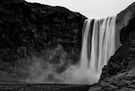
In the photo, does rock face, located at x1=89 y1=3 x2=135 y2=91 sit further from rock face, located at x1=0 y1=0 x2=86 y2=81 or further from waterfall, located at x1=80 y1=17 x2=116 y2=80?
rock face, located at x1=0 y1=0 x2=86 y2=81

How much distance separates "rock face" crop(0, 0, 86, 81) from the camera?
180ft

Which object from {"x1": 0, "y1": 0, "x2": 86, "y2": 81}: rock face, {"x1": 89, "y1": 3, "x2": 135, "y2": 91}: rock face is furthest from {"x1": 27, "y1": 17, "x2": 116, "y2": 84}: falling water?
{"x1": 89, "y1": 3, "x2": 135, "y2": 91}: rock face

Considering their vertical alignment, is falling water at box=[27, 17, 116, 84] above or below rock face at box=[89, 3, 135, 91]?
below

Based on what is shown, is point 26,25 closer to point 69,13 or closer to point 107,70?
point 69,13

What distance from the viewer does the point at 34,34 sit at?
192 ft

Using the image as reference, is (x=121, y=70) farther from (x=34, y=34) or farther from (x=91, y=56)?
(x=34, y=34)

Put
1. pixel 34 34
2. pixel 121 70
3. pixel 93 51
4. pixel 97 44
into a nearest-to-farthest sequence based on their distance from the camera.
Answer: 1. pixel 121 70
2. pixel 97 44
3. pixel 93 51
4. pixel 34 34

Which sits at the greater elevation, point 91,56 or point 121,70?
point 121,70

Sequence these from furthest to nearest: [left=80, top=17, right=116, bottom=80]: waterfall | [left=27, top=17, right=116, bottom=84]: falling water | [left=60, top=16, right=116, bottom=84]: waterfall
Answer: [left=27, top=17, right=116, bottom=84]: falling water
[left=60, top=16, right=116, bottom=84]: waterfall
[left=80, top=17, right=116, bottom=80]: waterfall

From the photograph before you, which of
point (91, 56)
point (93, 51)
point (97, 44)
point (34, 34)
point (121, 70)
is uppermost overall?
point (121, 70)

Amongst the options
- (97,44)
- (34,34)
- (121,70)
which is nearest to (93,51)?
(97,44)

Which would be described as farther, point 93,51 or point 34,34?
point 34,34

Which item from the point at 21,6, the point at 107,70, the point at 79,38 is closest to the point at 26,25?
the point at 21,6

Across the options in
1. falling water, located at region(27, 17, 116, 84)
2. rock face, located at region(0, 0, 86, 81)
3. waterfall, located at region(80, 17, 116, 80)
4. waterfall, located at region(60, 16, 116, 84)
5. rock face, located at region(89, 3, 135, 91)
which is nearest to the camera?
rock face, located at region(89, 3, 135, 91)
